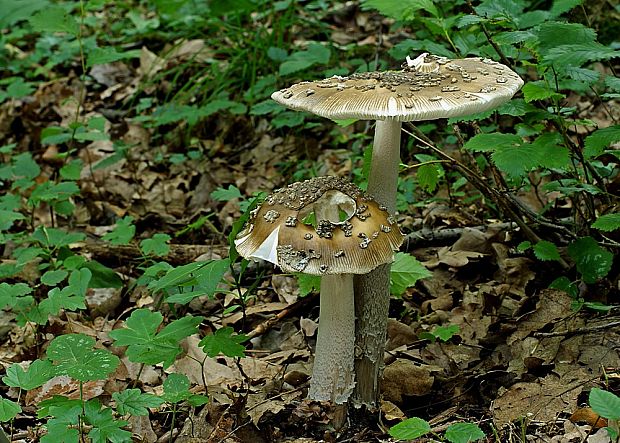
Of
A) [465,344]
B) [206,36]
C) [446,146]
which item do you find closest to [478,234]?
[465,344]

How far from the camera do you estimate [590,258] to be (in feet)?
10.8

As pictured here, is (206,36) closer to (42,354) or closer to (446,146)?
(446,146)

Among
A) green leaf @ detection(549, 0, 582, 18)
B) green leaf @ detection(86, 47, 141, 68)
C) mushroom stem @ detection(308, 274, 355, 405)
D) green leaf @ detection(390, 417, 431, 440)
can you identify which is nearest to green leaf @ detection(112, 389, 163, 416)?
mushroom stem @ detection(308, 274, 355, 405)

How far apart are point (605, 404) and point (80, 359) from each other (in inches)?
75.9

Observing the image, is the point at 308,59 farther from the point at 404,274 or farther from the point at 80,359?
the point at 80,359

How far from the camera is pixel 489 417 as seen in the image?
2939 mm

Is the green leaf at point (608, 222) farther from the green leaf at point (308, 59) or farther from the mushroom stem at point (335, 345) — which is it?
the green leaf at point (308, 59)

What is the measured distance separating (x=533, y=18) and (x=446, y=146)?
2.21 m

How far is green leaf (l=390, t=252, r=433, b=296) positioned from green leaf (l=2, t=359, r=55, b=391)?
172cm

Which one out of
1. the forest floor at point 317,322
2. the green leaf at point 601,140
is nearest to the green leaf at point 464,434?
the forest floor at point 317,322

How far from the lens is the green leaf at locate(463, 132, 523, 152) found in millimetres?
3029

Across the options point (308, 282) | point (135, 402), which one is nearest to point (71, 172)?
point (308, 282)

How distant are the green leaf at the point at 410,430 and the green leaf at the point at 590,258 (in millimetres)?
1372

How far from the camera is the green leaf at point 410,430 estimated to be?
2.38 metres
